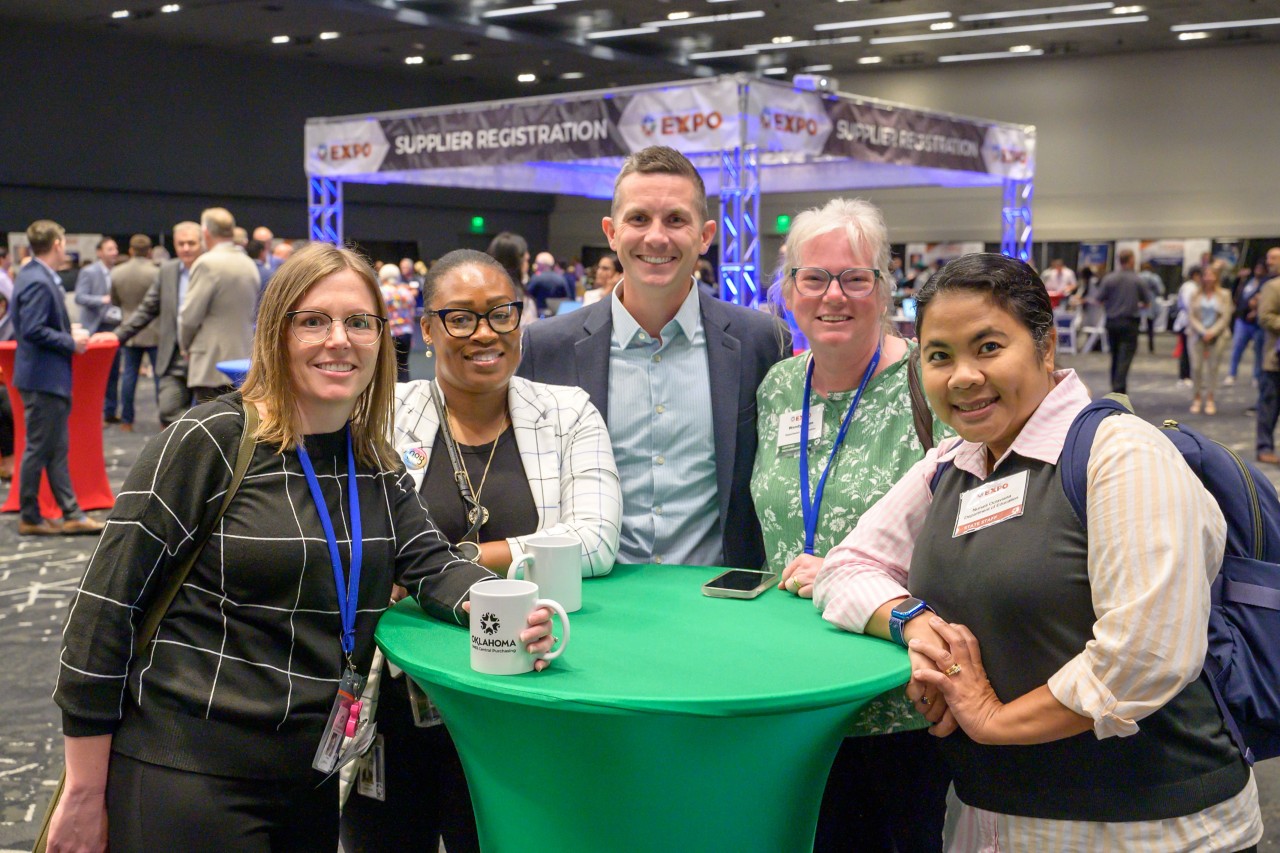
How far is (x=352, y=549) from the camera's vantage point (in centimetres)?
167

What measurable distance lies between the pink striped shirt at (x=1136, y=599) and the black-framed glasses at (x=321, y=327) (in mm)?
948

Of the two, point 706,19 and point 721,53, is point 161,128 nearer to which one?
point 706,19

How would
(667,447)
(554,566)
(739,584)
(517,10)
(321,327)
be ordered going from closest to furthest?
(321,327) < (554,566) < (739,584) < (667,447) < (517,10)

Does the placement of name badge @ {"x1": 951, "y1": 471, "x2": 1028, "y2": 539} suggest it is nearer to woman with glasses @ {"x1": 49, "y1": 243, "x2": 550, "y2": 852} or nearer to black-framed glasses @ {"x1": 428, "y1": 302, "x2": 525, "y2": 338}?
woman with glasses @ {"x1": 49, "y1": 243, "x2": 550, "y2": 852}

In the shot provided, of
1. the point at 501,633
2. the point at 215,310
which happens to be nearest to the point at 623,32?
the point at 215,310

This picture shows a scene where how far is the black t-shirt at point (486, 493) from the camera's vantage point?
6.59 feet

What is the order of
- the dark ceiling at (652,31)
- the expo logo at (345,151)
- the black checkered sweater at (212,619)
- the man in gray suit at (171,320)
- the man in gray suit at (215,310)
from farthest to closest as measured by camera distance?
the dark ceiling at (652,31) < the expo logo at (345,151) < the man in gray suit at (171,320) < the man in gray suit at (215,310) < the black checkered sweater at (212,619)

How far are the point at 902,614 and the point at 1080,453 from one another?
34 centimetres

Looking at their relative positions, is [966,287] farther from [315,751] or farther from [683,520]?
[315,751]

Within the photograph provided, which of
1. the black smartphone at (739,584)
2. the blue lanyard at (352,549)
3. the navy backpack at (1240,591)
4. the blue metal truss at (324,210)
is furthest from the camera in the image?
the blue metal truss at (324,210)

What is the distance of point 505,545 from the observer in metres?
1.93

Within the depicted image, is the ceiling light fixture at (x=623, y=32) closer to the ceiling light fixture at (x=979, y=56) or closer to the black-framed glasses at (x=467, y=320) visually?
the ceiling light fixture at (x=979, y=56)

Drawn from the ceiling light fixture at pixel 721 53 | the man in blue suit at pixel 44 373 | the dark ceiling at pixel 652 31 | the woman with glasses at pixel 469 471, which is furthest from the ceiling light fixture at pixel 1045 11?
the woman with glasses at pixel 469 471

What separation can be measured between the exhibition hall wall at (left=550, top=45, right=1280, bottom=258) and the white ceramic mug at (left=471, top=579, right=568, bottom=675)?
18666 millimetres
